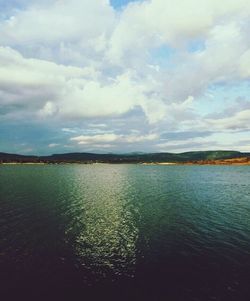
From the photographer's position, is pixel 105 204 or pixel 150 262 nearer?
pixel 150 262

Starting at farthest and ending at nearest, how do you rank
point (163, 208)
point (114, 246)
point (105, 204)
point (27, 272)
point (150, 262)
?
point (105, 204) → point (163, 208) → point (114, 246) → point (150, 262) → point (27, 272)

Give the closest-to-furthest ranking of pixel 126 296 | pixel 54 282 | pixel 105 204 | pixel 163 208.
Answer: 1. pixel 126 296
2. pixel 54 282
3. pixel 163 208
4. pixel 105 204

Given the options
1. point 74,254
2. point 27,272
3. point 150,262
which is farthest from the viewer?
point 74,254

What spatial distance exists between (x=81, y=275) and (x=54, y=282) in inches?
130

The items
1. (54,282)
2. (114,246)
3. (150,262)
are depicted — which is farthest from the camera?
(114,246)

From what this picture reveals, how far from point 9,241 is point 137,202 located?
48044 mm

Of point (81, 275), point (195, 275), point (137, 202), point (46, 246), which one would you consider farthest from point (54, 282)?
point (137, 202)

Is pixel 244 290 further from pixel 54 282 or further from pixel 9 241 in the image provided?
pixel 9 241

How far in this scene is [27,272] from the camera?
36344 millimetres

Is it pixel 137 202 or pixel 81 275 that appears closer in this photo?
pixel 81 275

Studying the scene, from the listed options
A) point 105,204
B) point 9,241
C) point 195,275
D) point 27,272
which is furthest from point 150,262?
point 105,204

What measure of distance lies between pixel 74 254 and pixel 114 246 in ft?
21.6

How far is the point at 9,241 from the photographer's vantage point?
157 feet

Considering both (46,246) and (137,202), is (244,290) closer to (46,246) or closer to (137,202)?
(46,246)
